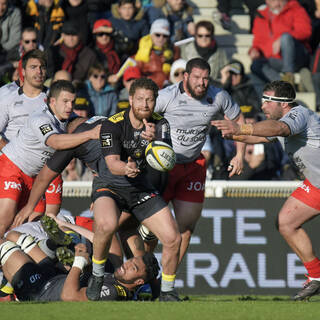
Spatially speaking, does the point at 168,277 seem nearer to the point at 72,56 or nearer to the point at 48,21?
the point at 72,56

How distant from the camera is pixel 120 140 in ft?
28.8

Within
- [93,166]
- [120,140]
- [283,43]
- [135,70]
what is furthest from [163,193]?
[283,43]

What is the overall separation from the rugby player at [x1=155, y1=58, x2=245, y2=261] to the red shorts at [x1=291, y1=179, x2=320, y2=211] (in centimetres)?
92

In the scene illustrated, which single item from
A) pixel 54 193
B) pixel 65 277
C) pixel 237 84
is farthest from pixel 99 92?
pixel 65 277

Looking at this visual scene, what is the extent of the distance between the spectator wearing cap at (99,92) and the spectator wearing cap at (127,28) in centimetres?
111

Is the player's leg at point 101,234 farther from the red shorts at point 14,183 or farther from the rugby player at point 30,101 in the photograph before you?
the rugby player at point 30,101

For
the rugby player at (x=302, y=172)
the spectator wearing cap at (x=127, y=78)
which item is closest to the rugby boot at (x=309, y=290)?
the rugby player at (x=302, y=172)

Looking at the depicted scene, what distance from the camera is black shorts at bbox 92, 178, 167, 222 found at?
29.0ft

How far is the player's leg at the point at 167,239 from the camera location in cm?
868

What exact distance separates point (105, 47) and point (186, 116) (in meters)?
5.68

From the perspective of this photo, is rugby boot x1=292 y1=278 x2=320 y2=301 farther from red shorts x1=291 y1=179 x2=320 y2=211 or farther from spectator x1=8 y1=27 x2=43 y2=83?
spectator x1=8 y1=27 x2=43 y2=83

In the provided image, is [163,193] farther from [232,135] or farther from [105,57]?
[105,57]

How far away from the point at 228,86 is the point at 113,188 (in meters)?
6.68

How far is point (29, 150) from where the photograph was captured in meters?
10.5
